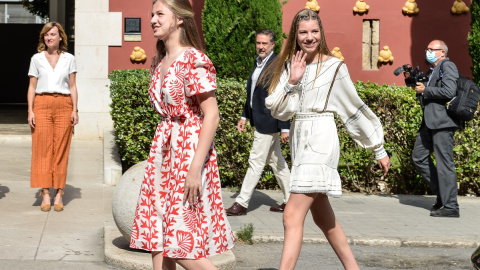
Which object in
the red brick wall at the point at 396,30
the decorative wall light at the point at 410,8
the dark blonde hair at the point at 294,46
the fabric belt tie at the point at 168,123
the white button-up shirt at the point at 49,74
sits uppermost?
the decorative wall light at the point at 410,8

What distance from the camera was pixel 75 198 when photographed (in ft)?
32.4

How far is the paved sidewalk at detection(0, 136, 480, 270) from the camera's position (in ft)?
23.8

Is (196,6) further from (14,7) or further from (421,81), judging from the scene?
(14,7)

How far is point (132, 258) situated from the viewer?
22.4 ft

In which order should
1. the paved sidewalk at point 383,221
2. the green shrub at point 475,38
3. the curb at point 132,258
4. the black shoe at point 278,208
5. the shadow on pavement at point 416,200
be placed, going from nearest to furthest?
1. the curb at point 132,258
2. the paved sidewalk at point 383,221
3. the black shoe at point 278,208
4. the shadow on pavement at point 416,200
5. the green shrub at point 475,38

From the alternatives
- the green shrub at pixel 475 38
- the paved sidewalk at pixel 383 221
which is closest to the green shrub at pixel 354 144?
the paved sidewalk at pixel 383 221

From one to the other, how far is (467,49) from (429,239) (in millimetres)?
8104

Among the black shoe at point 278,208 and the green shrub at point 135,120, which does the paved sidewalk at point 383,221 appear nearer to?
the black shoe at point 278,208

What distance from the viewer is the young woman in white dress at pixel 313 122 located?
566cm

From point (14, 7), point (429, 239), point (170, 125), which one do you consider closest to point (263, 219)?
point (429, 239)

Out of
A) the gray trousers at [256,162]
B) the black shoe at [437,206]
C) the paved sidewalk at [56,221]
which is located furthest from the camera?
the black shoe at [437,206]

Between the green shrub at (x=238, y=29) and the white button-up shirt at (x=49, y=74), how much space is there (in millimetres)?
3996

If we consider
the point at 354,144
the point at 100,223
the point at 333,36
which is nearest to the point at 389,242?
the point at 100,223

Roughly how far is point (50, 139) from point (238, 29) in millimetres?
4426
